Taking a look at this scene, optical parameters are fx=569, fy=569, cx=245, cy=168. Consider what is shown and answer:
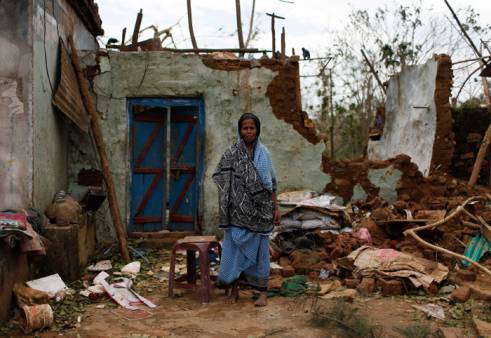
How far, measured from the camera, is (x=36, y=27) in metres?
5.85

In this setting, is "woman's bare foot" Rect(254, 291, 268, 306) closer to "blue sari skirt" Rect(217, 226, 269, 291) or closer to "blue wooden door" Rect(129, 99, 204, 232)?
"blue sari skirt" Rect(217, 226, 269, 291)

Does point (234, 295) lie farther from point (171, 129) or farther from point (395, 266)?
point (171, 129)

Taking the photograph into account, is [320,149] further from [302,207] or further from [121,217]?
[121,217]

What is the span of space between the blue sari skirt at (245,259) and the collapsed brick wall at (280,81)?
9.81 feet


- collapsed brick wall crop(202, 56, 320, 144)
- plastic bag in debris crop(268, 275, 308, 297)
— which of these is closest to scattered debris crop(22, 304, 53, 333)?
plastic bag in debris crop(268, 275, 308, 297)

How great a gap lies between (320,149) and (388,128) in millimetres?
3976

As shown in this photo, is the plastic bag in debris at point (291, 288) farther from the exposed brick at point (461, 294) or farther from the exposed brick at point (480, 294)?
the exposed brick at point (480, 294)

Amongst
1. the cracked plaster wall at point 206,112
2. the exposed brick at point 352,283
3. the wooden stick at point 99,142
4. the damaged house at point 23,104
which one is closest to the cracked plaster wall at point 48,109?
the damaged house at point 23,104

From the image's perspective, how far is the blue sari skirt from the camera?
5227 mm

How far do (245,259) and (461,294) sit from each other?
1943mm

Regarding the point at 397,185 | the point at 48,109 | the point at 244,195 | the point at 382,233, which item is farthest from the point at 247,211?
the point at 397,185

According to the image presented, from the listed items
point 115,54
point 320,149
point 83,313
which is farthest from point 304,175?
point 83,313

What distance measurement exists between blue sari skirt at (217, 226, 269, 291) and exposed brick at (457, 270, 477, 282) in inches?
75.8

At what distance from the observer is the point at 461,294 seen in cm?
502
